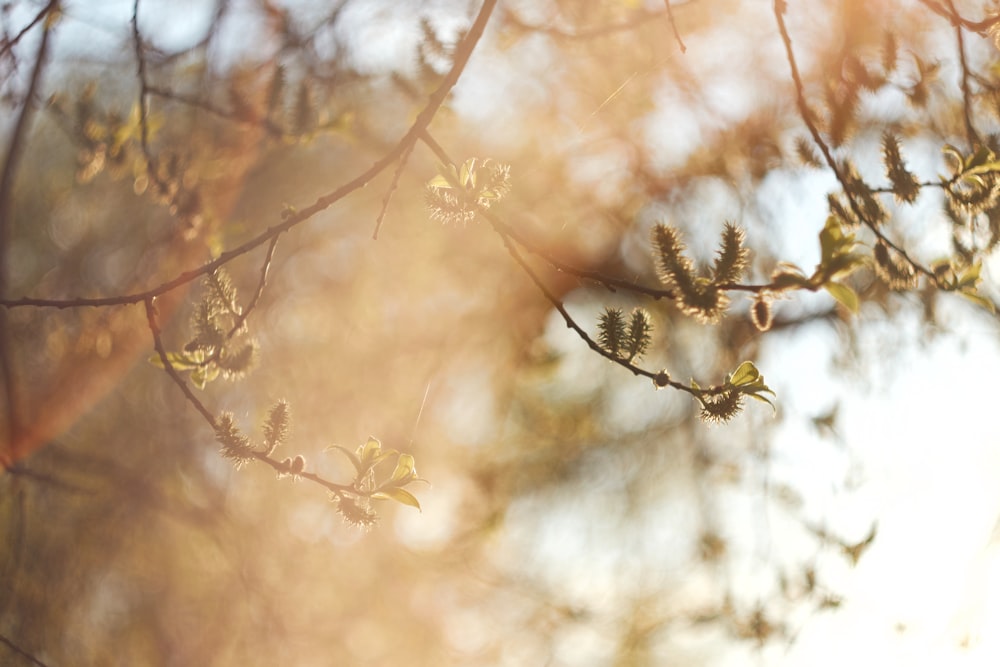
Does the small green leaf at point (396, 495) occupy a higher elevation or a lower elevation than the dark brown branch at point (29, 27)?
lower

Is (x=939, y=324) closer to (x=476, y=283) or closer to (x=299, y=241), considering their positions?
(x=476, y=283)

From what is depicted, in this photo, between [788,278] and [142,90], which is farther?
[142,90]

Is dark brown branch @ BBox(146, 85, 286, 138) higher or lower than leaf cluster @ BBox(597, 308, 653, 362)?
higher

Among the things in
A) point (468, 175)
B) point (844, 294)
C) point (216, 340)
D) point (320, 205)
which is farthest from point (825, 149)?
point (216, 340)

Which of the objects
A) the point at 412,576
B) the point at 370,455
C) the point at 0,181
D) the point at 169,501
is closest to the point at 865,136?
the point at 370,455

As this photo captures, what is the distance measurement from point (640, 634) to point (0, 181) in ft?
10.4

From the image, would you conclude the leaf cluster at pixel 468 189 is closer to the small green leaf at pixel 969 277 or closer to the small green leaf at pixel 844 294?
the small green leaf at pixel 844 294

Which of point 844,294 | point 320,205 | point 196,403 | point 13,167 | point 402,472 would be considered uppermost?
point 13,167

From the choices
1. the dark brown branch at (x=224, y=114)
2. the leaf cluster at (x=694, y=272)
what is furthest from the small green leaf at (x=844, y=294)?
the dark brown branch at (x=224, y=114)

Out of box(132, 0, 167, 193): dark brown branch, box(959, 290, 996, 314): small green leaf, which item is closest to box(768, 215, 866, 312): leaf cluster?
box(959, 290, 996, 314): small green leaf

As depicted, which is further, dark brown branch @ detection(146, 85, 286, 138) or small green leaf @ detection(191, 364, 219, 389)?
dark brown branch @ detection(146, 85, 286, 138)

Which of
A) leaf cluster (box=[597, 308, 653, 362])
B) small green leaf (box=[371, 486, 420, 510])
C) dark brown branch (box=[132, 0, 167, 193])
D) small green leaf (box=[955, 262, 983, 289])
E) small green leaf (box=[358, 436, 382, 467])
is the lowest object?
small green leaf (box=[371, 486, 420, 510])

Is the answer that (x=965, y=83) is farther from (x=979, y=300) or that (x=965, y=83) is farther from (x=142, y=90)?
(x=142, y=90)

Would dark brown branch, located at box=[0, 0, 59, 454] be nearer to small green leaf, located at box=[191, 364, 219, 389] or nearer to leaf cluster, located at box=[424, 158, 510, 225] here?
small green leaf, located at box=[191, 364, 219, 389]
